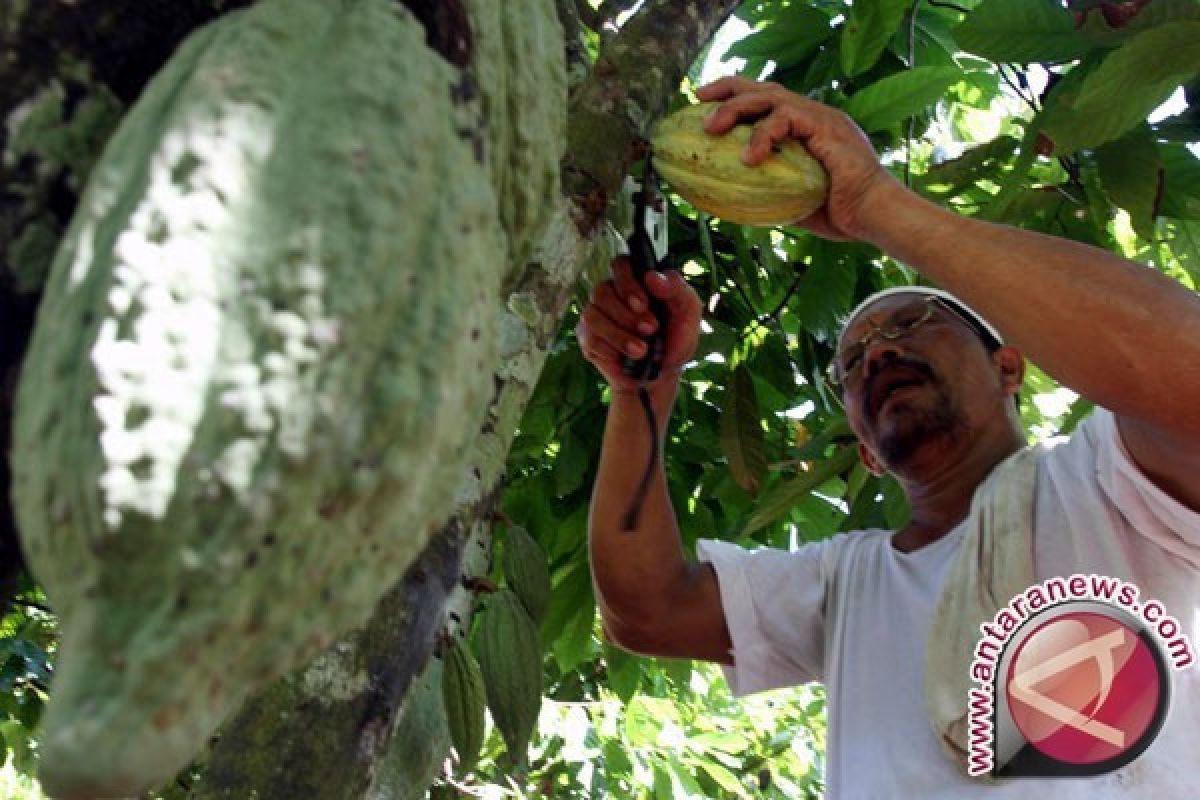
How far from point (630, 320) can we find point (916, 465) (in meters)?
0.68

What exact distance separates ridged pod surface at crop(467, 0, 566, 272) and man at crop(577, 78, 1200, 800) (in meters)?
0.65

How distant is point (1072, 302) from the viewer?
1513 millimetres

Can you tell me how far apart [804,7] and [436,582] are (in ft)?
6.22

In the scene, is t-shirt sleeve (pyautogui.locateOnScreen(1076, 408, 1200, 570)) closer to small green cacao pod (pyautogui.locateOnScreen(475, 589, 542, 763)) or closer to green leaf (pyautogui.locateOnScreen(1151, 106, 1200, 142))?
green leaf (pyautogui.locateOnScreen(1151, 106, 1200, 142))

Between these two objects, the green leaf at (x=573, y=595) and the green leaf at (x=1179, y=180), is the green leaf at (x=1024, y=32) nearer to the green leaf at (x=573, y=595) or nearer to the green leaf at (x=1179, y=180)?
the green leaf at (x=1179, y=180)

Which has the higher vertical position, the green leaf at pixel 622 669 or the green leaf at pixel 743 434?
the green leaf at pixel 743 434

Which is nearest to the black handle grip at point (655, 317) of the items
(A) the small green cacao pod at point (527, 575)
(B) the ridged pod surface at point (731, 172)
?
(B) the ridged pod surface at point (731, 172)

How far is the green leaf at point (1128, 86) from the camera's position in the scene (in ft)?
5.01

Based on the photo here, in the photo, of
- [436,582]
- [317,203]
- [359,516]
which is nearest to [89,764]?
[359,516]

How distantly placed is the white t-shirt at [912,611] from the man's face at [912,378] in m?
0.19

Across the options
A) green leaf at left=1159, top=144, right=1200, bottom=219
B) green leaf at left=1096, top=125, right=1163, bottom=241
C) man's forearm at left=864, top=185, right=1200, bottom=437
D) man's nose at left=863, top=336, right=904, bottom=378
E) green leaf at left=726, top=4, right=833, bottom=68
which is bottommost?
man's nose at left=863, top=336, right=904, bottom=378

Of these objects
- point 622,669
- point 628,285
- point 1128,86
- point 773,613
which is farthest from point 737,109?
point 622,669

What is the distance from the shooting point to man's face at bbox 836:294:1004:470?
7.37ft

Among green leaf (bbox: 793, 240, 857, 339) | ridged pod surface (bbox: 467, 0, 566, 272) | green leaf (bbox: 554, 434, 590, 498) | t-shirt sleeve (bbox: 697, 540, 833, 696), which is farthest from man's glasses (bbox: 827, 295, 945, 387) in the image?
ridged pod surface (bbox: 467, 0, 566, 272)
